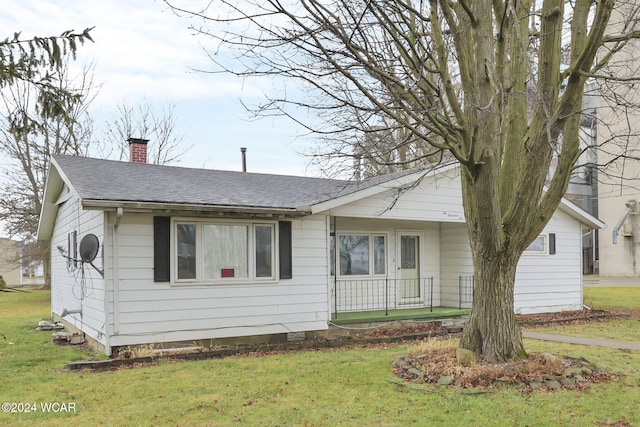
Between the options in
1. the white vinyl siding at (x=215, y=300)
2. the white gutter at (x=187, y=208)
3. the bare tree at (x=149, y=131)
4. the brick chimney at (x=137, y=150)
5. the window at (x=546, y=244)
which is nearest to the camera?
the white gutter at (x=187, y=208)

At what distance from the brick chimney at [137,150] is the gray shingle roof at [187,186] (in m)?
0.97

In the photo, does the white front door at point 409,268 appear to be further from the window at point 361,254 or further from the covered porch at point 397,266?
the window at point 361,254

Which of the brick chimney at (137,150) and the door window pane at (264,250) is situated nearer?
the door window pane at (264,250)

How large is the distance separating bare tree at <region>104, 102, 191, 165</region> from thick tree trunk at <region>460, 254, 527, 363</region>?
24325 mm

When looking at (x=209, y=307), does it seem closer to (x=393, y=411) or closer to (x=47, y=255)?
(x=393, y=411)

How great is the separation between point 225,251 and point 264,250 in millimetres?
803

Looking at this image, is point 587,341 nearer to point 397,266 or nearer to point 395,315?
point 395,315

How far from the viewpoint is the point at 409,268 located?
48.5 feet

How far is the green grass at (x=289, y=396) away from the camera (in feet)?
19.1

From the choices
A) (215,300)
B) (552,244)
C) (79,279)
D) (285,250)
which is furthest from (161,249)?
(552,244)

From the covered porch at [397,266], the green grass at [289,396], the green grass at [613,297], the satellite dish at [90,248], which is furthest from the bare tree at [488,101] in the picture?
the green grass at [613,297]

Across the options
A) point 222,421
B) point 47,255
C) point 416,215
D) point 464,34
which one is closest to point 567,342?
point 416,215

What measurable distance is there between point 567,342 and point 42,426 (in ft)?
29.6

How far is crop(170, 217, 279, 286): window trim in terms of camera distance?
9.77 m
